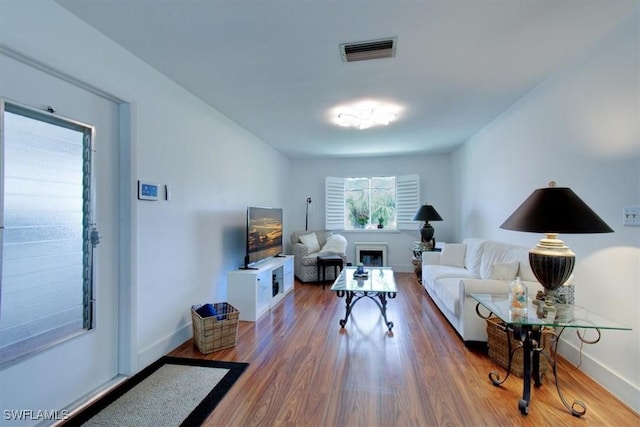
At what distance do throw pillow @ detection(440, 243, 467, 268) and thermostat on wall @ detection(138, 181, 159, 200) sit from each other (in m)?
3.78

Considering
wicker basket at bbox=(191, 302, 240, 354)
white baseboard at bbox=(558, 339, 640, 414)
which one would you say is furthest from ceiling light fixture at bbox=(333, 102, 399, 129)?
white baseboard at bbox=(558, 339, 640, 414)

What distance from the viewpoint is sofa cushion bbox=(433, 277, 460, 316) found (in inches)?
109

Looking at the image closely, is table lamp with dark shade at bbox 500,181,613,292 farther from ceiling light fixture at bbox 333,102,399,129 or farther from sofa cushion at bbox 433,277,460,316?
ceiling light fixture at bbox 333,102,399,129

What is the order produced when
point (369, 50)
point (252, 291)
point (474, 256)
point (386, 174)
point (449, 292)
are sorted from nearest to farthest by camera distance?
point (369, 50) < point (449, 292) < point (252, 291) < point (474, 256) < point (386, 174)

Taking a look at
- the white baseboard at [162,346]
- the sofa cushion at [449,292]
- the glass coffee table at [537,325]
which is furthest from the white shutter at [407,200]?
the white baseboard at [162,346]

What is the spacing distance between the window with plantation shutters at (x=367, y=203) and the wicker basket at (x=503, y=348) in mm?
3627

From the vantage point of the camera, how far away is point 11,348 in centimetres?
151

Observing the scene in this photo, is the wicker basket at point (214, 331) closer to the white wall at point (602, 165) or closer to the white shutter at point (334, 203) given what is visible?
the white wall at point (602, 165)

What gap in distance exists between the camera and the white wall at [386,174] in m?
→ 5.84

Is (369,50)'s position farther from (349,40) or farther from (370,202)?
(370,202)

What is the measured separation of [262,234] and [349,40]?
2.60 meters

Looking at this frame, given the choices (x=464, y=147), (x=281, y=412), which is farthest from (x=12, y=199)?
(x=464, y=147)

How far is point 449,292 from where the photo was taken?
295cm

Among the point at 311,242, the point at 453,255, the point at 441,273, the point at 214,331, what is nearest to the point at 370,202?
the point at 311,242
